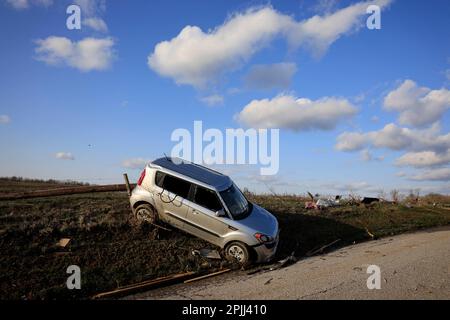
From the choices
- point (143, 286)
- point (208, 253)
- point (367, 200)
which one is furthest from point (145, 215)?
point (367, 200)

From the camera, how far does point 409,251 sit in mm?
11406

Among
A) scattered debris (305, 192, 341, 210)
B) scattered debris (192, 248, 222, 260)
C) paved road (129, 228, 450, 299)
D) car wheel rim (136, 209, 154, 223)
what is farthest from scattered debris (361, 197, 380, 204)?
car wheel rim (136, 209, 154, 223)

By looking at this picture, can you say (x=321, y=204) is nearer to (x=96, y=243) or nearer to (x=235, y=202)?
(x=235, y=202)

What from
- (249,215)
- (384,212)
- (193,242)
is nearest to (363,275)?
(249,215)

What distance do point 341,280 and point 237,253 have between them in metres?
2.68

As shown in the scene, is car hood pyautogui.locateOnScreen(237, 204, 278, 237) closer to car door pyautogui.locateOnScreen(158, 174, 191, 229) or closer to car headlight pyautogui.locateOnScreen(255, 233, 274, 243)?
car headlight pyautogui.locateOnScreen(255, 233, 274, 243)

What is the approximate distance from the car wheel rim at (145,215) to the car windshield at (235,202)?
7.05 feet

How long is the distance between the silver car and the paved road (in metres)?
0.89

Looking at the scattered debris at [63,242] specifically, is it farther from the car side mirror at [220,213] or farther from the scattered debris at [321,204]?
the scattered debris at [321,204]

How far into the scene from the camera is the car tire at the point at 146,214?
36.1 ft

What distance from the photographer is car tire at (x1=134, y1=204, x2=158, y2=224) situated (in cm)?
1102

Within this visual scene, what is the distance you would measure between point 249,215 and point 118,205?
4714mm

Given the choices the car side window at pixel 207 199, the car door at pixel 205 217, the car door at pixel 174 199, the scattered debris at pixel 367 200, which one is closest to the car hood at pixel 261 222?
the car door at pixel 205 217
